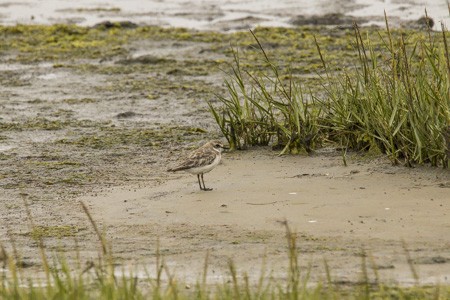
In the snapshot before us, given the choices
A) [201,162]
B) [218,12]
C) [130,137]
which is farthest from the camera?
[218,12]

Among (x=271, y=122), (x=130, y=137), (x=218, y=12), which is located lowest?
(x=130, y=137)

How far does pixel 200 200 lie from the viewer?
34.9 ft

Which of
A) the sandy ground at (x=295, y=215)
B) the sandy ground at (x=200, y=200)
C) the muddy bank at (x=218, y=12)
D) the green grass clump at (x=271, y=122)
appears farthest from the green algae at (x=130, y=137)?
the muddy bank at (x=218, y=12)

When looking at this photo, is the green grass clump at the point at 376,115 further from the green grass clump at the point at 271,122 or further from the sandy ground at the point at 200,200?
the sandy ground at the point at 200,200

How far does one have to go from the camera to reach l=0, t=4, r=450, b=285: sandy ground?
8484 mm

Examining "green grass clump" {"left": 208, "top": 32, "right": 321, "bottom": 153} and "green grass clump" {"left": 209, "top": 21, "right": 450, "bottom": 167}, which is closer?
"green grass clump" {"left": 209, "top": 21, "right": 450, "bottom": 167}

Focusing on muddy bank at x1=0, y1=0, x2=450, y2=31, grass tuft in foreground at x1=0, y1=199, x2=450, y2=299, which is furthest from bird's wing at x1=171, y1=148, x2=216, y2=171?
muddy bank at x1=0, y1=0, x2=450, y2=31

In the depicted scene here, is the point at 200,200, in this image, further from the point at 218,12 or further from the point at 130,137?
the point at 218,12

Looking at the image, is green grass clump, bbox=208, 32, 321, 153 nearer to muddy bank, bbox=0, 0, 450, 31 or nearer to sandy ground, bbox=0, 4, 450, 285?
sandy ground, bbox=0, 4, 450, 285

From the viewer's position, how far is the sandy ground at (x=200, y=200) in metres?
8.48

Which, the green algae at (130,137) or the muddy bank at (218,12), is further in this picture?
the muddy bank at (218,12)

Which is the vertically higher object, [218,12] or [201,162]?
[201,162]

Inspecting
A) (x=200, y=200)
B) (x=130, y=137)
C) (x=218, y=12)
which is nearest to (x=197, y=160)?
(x=200, y=200)

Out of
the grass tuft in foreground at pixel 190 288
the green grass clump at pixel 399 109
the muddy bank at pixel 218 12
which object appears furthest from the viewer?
the muddy bank at pixel 218 12
